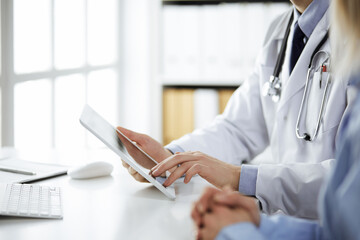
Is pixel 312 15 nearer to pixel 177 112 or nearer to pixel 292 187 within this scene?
pixel 292 187

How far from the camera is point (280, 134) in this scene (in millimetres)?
1498

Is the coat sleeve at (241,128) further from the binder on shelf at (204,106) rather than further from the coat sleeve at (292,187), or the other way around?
the binder on shelf at (204,106)

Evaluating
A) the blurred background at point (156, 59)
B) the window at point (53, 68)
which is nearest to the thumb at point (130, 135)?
the window at point (53, 68)

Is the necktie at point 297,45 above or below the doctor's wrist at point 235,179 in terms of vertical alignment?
above

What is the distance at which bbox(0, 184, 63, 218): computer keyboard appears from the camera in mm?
941

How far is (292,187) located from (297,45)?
0.56 metres

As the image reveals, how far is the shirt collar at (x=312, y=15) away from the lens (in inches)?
56.5

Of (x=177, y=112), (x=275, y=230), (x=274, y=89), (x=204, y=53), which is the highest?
(x=204, y=53)

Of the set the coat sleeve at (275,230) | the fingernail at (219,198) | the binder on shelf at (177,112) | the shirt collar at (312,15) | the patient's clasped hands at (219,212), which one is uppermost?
the shirt collar at (312,15)

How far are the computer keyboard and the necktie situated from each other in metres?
0.80

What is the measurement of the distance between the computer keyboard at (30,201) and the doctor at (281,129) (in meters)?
0.22

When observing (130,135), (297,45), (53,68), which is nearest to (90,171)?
(130,135)

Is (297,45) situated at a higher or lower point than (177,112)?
higher

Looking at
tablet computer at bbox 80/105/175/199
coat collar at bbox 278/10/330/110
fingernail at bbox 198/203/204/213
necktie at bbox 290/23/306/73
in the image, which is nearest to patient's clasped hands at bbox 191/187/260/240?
fingernail at bbox 198/203/204/213
